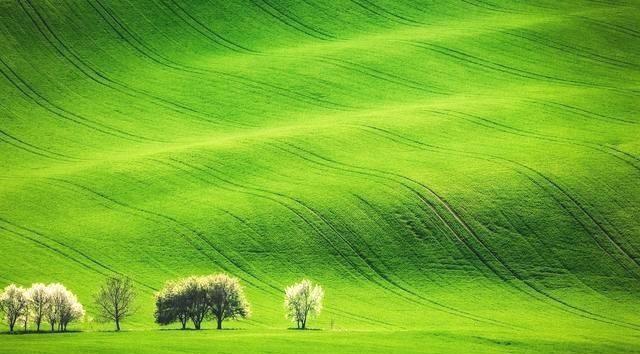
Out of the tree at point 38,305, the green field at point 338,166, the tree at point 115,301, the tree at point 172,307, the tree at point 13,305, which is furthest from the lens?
the green field at point 338,166

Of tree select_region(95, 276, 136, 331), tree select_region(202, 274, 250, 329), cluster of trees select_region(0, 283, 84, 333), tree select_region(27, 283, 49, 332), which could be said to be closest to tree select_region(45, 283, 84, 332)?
cluster of trees select_region(0, 283, 84, 333)

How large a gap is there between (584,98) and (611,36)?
13.0 m

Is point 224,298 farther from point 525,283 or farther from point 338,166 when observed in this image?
point 338,166

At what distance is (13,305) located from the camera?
1688 inches

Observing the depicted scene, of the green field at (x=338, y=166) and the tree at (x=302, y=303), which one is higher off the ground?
the green field at (x=338, y=166)

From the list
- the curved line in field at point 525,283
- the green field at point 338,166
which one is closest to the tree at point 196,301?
the green field at point 338,166

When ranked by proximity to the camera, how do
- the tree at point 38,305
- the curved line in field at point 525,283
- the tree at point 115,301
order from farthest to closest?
the curved line in field at point 525,283 → the tree at point 115,301 → the tree at point 38,305

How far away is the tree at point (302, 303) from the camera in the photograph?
44812 millimetres

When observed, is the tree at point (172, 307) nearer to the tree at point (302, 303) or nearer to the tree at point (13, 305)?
the tree at point (302, 303)

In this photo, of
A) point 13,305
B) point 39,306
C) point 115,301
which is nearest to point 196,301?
point 115,301

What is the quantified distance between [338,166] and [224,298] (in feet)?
60.9

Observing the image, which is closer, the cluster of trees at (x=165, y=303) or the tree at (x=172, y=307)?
the cluster of trees at (x=165, y=303)

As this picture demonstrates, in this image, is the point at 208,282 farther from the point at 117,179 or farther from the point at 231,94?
the point at 231,94

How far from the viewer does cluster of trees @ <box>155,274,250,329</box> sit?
43.8 meters
